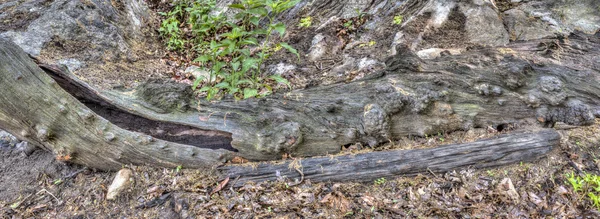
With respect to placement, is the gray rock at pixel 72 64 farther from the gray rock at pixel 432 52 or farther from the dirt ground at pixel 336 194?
the gray rock at pixel 432 52

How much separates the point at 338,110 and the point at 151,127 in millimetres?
1754

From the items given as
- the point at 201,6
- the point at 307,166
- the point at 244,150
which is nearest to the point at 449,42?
the point at 307,166

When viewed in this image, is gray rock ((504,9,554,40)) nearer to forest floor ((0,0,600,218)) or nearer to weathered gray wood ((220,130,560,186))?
forest floor ((0,0,600,218))

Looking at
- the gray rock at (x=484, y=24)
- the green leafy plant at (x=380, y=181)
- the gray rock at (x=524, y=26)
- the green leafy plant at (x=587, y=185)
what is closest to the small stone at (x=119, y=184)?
the green leafy plant at (x=380, y=181)

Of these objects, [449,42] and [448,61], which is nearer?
[448,61]

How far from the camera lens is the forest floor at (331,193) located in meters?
2.59

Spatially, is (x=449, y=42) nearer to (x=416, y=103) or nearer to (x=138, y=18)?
(x=416, y=103)

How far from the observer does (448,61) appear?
11.4ft

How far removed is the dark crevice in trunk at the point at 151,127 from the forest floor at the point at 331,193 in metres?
0.28

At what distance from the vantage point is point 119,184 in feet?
9.70

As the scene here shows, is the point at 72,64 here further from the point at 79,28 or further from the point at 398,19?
the point at 398,19

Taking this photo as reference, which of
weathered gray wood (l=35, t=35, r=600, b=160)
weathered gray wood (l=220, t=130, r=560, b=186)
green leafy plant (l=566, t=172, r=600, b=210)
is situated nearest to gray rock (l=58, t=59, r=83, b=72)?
weathered gray wood (l=35, t=35, r=600, b=160)

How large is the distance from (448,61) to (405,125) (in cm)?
83

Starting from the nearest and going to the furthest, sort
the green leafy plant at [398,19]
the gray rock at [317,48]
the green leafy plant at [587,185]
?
1. the green leafy plant at [587,185]
2. the green leafy plant at [398,19]
3. the gray rock at [317,48]
